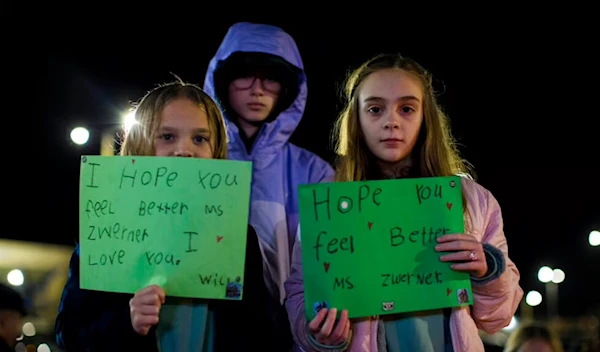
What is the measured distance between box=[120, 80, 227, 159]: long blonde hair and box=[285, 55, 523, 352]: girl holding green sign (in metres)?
0.41

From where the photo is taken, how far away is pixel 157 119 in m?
2.39

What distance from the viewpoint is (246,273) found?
2.33 m

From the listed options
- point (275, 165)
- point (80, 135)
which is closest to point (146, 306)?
point (275, 165)

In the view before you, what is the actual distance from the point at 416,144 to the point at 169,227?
0.88 metres

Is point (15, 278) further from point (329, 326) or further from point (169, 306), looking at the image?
point (329, 326)

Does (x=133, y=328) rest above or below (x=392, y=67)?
below

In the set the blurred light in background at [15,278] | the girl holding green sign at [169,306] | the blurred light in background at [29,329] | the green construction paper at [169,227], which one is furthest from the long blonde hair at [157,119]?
the blurred light in background at [15,278]

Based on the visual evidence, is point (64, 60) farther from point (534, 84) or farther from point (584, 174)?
point (584, 174)

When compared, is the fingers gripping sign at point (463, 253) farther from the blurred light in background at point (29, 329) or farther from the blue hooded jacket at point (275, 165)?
the blurred light in background at point (29, 329)

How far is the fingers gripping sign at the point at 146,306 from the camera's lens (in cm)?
200

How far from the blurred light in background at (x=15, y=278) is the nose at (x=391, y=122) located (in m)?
7.00

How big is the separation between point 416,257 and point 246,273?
21.0 inches

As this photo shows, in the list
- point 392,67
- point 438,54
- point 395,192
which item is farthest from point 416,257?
point 438,54

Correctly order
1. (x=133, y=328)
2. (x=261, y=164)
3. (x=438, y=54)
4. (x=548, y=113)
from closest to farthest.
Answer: (x=133, y=328) → (x=261, y=164) → (x=438, y=54) → (x=548, y=113)
